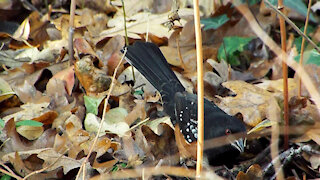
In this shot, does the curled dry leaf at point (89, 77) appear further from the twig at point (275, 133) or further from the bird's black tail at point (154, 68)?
the twig at point (275, 133)

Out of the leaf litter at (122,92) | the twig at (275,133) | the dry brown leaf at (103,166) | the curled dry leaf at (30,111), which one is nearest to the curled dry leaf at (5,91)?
the leaf litter at (122,92)

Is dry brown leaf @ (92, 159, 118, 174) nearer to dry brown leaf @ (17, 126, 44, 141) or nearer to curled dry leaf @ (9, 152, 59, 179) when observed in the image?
curled dry leaf @ (9, 152, 59, 179)

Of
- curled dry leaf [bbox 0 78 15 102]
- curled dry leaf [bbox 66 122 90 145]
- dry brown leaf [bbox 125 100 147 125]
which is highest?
curled dry leaf [bbox 0 78 15 102]

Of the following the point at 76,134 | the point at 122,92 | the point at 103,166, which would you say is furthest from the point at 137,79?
the point at 103,166

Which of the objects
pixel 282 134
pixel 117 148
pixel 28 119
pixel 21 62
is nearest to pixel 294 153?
pixel 282 134

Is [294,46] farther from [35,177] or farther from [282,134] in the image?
[35,177]

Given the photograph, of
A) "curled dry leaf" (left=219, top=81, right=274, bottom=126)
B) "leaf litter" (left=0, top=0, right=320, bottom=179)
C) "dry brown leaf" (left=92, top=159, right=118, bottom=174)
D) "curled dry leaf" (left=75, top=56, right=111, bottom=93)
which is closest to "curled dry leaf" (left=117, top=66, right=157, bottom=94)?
"leaf litter" (left=0, top=0, right=320, bottom=179)

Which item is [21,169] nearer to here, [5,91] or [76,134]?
[76,134]
